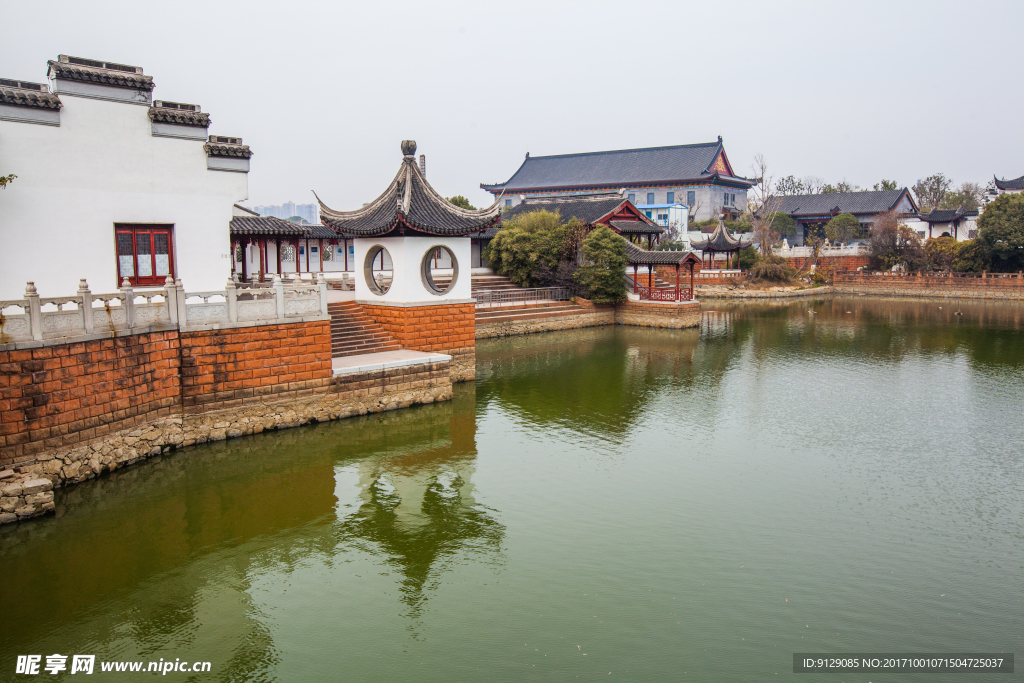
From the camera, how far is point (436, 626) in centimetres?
780

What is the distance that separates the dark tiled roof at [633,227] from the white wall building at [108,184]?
25.8m

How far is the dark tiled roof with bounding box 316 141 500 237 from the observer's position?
18219 mm

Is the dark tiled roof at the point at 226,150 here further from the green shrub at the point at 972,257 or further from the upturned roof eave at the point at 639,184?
the upturned roof eave at the point at 639,184

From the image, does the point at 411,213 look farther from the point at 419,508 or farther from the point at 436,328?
the point at 419,508

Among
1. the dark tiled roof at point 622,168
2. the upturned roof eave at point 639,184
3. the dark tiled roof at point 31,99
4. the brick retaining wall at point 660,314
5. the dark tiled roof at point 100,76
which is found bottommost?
the brick retaining wall at point 660,314

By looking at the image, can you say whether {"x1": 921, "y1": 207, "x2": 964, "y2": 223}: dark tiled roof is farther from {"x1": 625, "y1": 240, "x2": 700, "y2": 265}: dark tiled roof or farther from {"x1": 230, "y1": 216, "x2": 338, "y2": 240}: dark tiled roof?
{"x1": 230, "y1": 216, "x2": 338, "y2": 240}: dark tiled roof

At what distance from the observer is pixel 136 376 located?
487 inches

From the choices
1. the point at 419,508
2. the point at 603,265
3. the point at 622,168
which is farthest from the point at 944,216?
the point at 419,508

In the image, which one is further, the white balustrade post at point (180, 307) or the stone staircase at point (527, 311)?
the stone staircase at point (527, 311)

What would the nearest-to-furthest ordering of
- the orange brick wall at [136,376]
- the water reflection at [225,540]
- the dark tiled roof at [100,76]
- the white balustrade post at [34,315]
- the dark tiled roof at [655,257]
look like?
the water reflection at [225,540] → the orange brick wall at [136,376] → the white balustrade post at [34,315] → the dark tiled roof at [100,76] → the dark tiled roof at [655,257]

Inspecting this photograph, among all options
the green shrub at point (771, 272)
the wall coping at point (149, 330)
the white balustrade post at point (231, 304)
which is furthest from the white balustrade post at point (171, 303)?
the green shrub at point (771, 272)

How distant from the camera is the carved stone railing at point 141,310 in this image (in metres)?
10.7

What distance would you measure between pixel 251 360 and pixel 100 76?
631 cm

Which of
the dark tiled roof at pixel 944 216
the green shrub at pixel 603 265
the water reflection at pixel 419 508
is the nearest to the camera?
the water reflection at pixel 419 508
